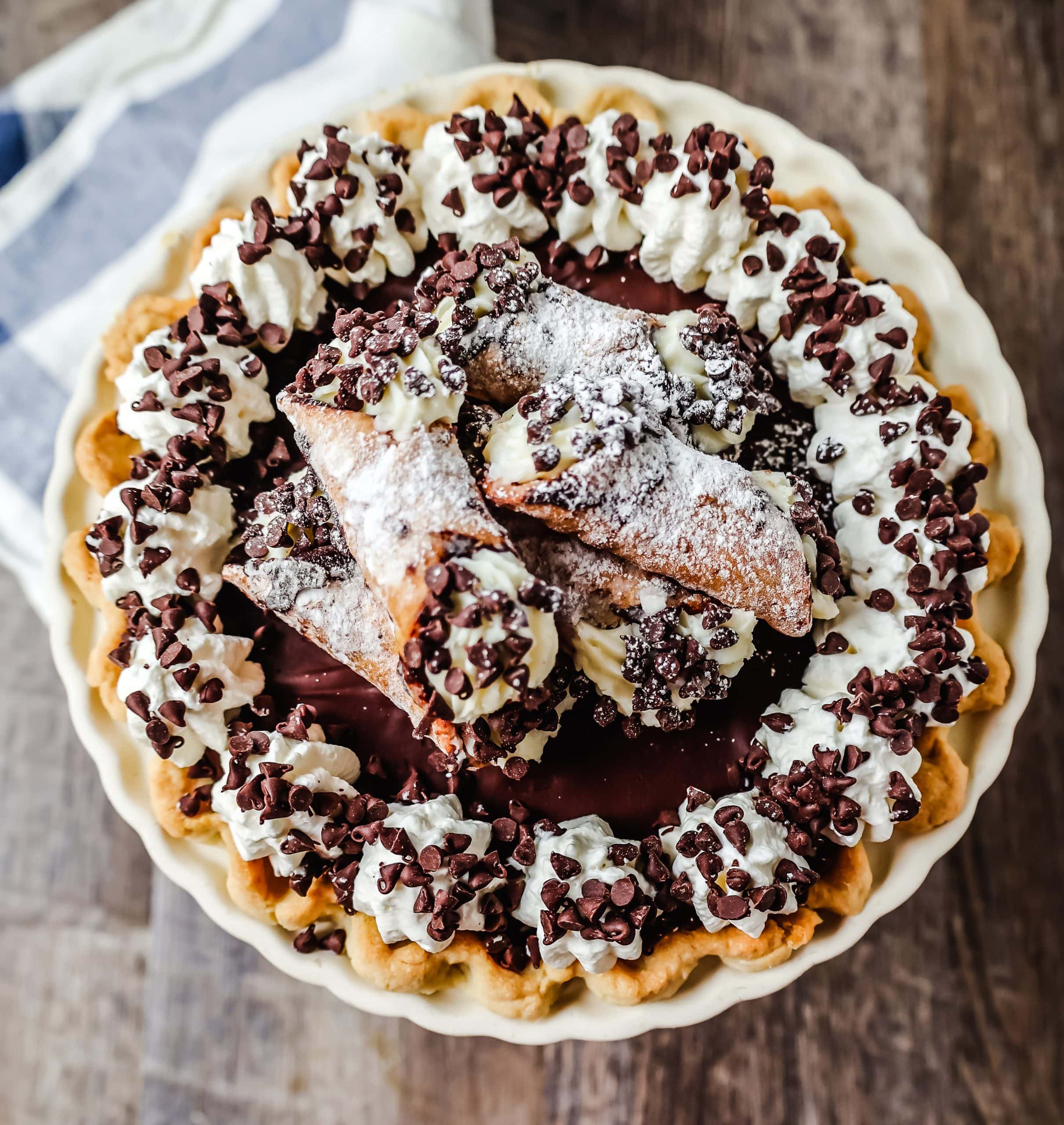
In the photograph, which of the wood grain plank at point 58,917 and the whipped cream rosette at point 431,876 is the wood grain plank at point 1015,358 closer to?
the whipped cream rosette at point 431,876

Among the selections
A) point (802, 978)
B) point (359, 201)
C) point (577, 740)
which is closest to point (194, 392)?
point (359, 201)

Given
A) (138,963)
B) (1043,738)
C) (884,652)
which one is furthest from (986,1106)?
(138,963)

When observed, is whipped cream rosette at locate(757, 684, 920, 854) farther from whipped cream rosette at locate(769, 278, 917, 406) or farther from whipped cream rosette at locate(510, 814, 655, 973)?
whipped cream rosette at locate(769, 278, 917, 406)

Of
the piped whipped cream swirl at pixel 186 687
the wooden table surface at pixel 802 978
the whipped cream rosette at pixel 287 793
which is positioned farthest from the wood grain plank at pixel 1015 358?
the piped whipped cream swirl at pixel 186 687

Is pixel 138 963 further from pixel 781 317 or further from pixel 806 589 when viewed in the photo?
pixel 781 317

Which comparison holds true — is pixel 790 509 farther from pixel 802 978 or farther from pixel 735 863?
pixel 802 978

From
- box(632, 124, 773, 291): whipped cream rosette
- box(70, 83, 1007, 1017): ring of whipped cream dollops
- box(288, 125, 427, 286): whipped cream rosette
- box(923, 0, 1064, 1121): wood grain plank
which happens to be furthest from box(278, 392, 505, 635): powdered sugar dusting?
box(923, 0, 1064, 1121): wood grain plank

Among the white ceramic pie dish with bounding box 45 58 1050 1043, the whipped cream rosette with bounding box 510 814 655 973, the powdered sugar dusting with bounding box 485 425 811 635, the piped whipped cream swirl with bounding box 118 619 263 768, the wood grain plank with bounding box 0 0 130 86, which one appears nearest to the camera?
the powdered sugar dusting with bounding box 485 425 811 635
